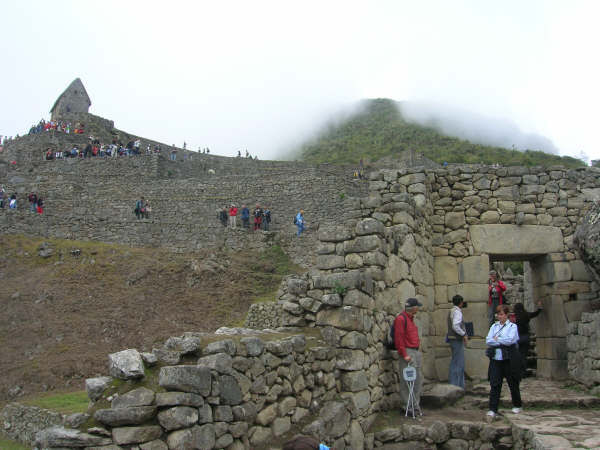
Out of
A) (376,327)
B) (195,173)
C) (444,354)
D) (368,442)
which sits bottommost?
(368,442)

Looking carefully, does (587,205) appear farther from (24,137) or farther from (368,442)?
(24,137)

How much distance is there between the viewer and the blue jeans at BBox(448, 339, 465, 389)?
8312mm

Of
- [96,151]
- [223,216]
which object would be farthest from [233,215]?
[96,151]

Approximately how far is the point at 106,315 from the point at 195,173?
22.2 meters

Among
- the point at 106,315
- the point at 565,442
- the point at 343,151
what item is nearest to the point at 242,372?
the point at 565,442

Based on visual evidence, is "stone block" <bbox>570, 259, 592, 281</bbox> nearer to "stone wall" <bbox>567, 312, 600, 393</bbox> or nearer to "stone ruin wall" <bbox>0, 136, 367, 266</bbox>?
"stone wall" <bbox>567, 312, 600, 393</bbox>

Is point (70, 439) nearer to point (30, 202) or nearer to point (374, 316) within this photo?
point (374, 316)

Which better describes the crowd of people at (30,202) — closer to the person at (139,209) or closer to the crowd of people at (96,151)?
the person at (139,209)

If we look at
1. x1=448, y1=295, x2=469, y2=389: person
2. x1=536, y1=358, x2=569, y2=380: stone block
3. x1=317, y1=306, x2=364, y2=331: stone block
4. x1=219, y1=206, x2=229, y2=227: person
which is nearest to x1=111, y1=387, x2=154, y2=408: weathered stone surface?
x1=317, y1=306, x2=364, y2=331: stone block

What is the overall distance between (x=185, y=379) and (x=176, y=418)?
28 centimetres

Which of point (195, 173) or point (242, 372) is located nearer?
point (242, 372)

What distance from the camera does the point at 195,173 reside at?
39094mm

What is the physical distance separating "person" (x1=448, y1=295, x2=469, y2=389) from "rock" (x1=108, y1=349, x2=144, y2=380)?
17.5 feet

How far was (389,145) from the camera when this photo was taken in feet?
174
